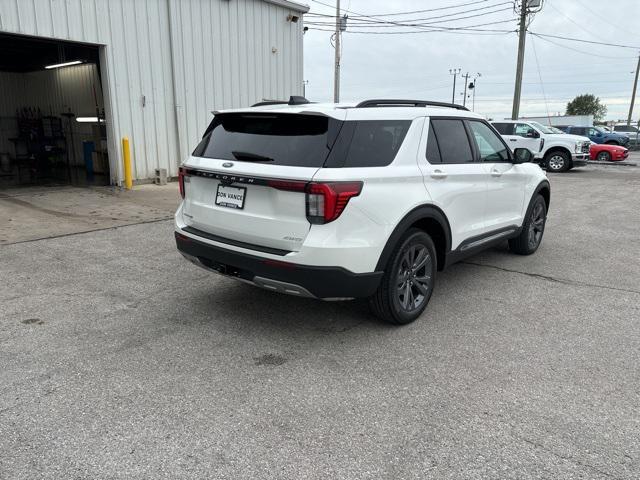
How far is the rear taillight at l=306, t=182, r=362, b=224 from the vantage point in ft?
10.8

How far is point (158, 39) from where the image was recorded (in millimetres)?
11680

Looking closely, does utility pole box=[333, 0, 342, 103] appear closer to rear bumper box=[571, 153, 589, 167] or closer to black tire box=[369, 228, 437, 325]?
rear bumper box=[571, 153, 589, 167]

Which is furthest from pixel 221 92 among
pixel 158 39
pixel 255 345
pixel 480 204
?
pixel 255 345

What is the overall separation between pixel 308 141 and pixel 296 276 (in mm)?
954

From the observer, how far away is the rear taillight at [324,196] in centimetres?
330

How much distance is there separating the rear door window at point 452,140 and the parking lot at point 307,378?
1334 mm

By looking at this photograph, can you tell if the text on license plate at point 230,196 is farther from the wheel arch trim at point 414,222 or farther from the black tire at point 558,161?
the black tire at point 558,161

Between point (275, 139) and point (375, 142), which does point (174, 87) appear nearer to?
point (275, 139)

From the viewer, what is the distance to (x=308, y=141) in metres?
3.55

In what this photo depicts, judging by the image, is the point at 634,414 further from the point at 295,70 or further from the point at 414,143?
the point at 295,70

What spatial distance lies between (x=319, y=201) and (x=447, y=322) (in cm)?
172

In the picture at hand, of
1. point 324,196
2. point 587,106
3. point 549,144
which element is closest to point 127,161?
point 324,196

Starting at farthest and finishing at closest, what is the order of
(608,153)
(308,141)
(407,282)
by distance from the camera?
(608,153) < (407,282) < (308,141)

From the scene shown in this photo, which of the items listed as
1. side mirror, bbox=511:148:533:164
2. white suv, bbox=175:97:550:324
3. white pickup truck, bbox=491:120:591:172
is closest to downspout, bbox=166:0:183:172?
white suv, bbox=175:97:550:324
